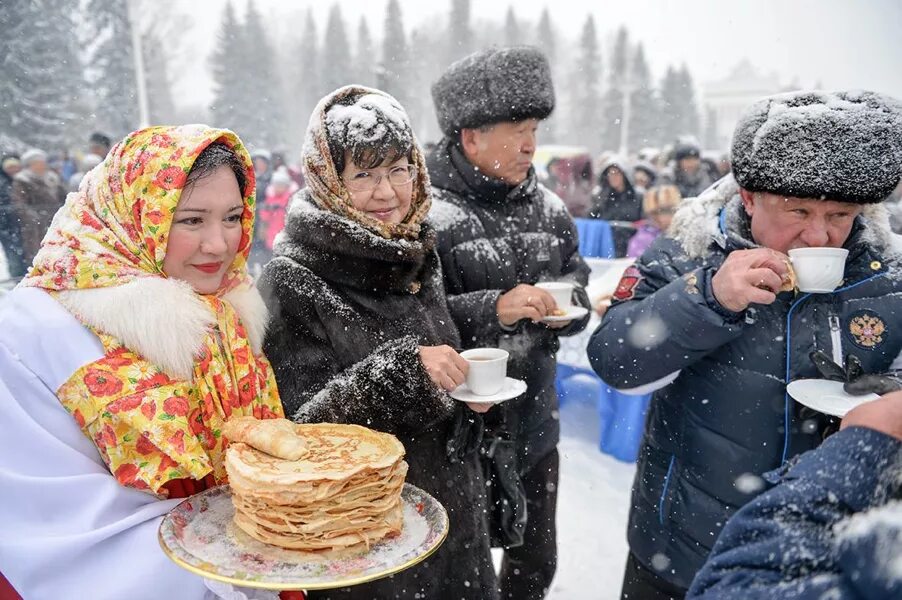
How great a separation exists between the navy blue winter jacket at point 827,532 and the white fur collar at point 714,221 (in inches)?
45.4

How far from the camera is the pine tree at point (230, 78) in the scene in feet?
100

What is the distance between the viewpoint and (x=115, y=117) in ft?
87.5

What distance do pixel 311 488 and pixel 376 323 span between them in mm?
780

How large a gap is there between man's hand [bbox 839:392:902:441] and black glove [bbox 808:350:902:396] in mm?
788

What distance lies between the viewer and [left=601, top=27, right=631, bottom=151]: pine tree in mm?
37500

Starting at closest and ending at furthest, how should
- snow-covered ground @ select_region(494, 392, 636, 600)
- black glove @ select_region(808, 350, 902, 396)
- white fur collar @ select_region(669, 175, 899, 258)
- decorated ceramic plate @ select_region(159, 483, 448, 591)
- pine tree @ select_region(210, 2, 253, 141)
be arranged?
decorated ceramic plate @ select_region(159, 483, 448, 591) < black glove @ select_region(808, 350, 902, 396) < white fur collar @ select_region(669, 175, 899, 258) < snow-covered ground @ select_region(494, 392, 636, 600) < pine tree @ select_region(210, 2, 253, 141)

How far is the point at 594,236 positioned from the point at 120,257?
28.6 ft

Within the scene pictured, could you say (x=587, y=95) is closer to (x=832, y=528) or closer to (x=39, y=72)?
(x=39, y=72)

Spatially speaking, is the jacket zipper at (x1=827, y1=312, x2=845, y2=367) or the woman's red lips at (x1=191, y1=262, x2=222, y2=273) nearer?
the woman's red lips at (x1=191, y1=262, x2=222, y2=273)

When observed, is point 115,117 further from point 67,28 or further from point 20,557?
point 20,557

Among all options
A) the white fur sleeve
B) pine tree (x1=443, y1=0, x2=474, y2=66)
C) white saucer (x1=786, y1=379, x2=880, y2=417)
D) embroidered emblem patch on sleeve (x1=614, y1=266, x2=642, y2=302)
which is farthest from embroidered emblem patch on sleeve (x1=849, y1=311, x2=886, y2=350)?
pine tree (x1=443, y1=0, x2=474, y2=66)

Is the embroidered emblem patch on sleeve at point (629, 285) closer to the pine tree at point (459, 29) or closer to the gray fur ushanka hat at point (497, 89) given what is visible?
the gray fur ushanka hat at point (497, 89)

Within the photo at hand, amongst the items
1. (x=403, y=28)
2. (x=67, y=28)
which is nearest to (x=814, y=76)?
(x=403, y=28)

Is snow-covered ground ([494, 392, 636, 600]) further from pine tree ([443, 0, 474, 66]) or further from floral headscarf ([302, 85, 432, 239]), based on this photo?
pine tree ([443, 0, 474, 66])
